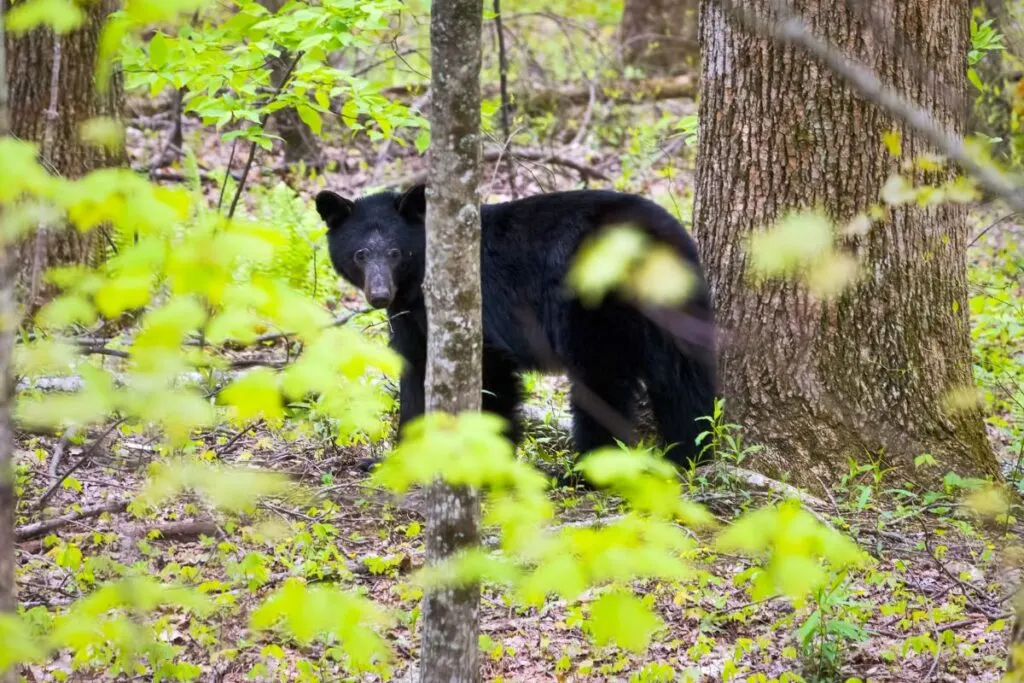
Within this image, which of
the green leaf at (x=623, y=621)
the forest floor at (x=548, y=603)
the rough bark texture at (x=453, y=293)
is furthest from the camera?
the forest floor at (x=548, y=603)

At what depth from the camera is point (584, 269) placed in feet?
7.16

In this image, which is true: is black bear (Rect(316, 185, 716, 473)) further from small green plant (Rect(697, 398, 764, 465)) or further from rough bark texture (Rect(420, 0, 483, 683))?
rough bark texture (Rect(420, 0, 483, 683))

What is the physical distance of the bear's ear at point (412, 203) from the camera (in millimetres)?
6324

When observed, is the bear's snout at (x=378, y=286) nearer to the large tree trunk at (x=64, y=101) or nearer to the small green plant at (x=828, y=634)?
the large tree trunk at (x=64, y=101)

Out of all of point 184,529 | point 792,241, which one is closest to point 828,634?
point 792,241

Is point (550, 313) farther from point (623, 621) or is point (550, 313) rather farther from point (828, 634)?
point (623, 621)

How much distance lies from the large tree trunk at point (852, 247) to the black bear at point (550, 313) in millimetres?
303

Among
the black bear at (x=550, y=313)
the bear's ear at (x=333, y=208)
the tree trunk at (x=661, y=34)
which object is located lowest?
the black bear at (x=550, y=313)

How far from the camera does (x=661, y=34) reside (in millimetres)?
14031

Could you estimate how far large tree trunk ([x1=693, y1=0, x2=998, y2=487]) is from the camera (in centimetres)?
503

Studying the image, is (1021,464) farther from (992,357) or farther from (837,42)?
(837,42)

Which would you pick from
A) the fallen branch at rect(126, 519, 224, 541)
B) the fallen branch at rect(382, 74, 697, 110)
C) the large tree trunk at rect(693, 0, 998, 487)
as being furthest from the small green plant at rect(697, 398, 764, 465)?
the fallen branch at rect(382, 74, 697, 110)

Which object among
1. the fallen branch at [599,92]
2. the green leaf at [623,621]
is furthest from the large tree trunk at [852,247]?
the fallen branch at [599,92]

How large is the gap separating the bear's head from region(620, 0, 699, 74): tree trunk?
820 centimetres
